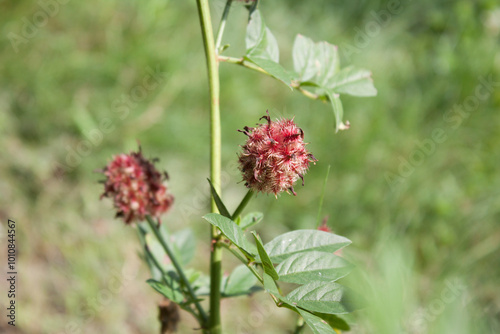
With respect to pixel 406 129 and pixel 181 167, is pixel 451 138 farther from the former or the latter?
pixel 181 167

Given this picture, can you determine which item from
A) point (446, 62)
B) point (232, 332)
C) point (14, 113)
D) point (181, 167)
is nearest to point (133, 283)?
point (232, 332)

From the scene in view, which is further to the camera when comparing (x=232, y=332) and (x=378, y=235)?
(x=378, y=235)

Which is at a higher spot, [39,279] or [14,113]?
[14,113]

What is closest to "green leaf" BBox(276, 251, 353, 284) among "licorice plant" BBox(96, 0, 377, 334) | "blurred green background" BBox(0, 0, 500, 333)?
"licorice plant" BBox(96, 0, 377, 334)

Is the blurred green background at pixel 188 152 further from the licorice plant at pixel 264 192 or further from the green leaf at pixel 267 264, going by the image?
the green leaf at pixel 267 264

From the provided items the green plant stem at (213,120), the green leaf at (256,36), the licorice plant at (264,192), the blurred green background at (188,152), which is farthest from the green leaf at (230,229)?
the blurred green background at (188,152)

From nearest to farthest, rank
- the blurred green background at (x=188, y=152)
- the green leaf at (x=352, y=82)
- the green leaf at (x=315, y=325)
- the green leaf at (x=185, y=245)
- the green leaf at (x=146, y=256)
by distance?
the green leaf at (x=315, y=325)
the green leaf at (x=352, y=82)
the green leaf at (x=146, y=256)
the green leaf at (x=185, y=245)
the blurred green background at (x=188, y=152)

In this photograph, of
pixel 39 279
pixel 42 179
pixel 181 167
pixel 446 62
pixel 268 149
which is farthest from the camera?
pixel 446 62
